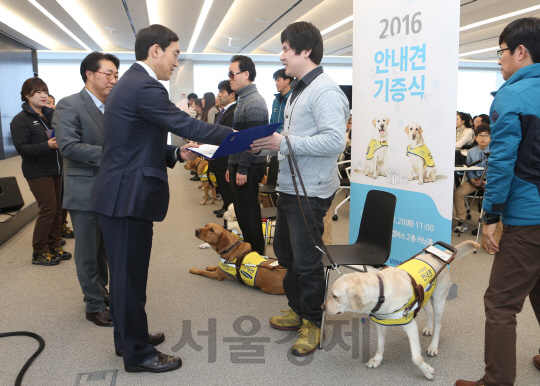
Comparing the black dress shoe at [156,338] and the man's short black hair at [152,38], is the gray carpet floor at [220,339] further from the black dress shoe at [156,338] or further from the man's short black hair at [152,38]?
the man's short black hair at [152,38]

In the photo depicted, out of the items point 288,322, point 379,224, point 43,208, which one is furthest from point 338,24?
point 288,322

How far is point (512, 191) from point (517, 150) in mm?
171

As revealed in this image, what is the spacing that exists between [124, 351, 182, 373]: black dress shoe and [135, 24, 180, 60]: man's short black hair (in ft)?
4.77

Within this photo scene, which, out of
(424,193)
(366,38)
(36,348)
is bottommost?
(36,348)

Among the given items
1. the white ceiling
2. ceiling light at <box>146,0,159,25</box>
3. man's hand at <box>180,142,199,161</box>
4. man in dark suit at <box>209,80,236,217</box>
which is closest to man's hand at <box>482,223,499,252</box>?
man's hand at <box>180,142,199,161</box>

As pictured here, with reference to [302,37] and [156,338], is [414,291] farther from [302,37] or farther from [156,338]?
[156,338]

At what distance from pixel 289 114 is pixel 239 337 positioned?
51.1 inches

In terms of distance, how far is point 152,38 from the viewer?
6.04 feet

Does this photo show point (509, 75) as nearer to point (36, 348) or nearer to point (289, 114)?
point (289, 114)

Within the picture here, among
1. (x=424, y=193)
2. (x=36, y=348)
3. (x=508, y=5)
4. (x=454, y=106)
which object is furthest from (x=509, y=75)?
(x=508, y=5)

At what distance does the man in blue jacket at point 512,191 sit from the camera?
1541 millimetres

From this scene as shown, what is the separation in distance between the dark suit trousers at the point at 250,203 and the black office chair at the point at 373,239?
1029 mm

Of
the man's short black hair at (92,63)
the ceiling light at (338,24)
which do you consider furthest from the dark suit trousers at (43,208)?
the ceiling light at (338,24)

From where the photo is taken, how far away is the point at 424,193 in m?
2.85
